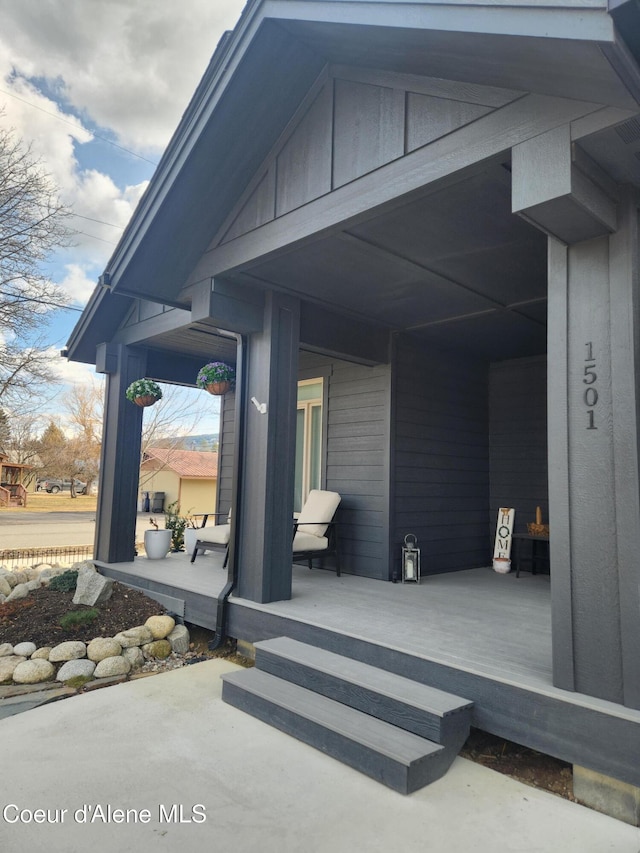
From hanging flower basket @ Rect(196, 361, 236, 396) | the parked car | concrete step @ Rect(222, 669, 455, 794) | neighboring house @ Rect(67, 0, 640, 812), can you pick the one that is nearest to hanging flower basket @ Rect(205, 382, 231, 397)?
hanging flower basket @ Rect(196, 361, 236, 396)

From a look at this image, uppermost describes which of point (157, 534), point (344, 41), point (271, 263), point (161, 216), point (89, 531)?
point (344, 41)

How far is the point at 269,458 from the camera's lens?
163 inches

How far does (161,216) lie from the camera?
4035 mm

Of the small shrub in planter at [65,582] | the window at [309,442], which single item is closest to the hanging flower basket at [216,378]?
the window at [309,442]

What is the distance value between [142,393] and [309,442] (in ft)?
6.40

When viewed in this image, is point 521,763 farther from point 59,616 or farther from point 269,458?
point 59,616

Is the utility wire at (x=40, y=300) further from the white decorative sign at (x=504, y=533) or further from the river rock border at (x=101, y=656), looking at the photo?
the white decorative sign at (x=504, y=533)

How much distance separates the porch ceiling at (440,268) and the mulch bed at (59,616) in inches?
117

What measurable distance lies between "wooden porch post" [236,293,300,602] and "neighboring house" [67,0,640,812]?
0.02 meters

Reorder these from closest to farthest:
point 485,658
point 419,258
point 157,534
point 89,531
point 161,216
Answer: point 485,658 < point 419,258 < point 161,216 < point 157,534 < point 89,531

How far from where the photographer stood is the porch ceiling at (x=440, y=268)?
10.2 feet

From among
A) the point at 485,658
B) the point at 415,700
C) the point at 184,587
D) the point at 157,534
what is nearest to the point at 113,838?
the point at 415,700

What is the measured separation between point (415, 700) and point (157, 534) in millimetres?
4364

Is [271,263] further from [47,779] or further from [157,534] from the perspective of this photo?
[157,534]
